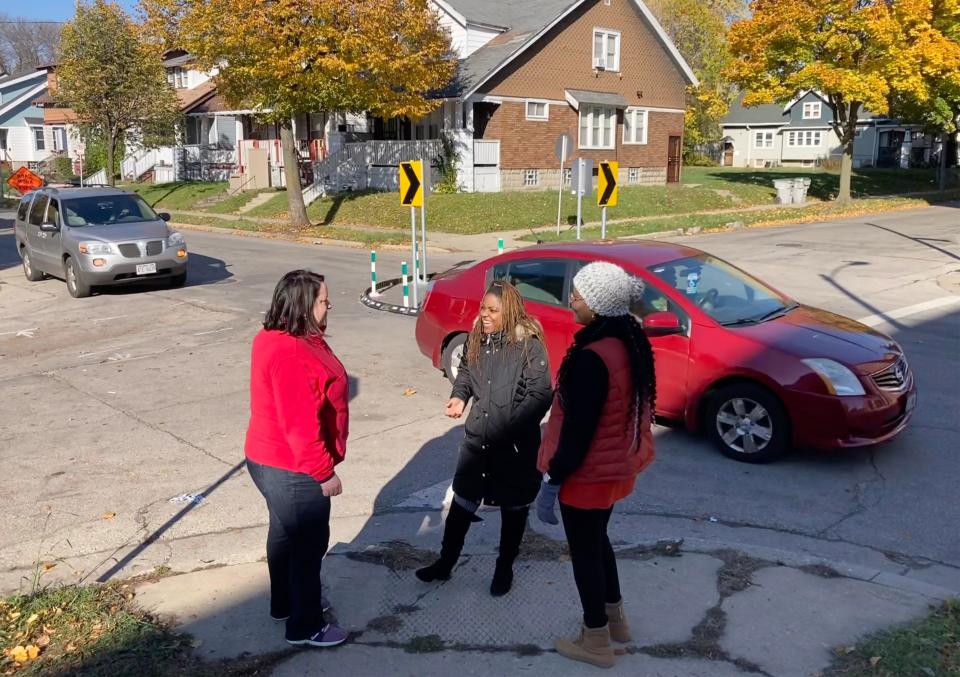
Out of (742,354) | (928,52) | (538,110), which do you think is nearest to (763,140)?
(538,110)

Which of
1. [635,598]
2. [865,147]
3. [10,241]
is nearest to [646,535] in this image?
[635,598]

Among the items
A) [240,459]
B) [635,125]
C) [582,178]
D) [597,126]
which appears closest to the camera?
[240,459]

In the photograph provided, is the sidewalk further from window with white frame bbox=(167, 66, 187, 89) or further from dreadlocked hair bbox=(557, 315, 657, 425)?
window with white frame bbox=(167, 66, 187, 89)

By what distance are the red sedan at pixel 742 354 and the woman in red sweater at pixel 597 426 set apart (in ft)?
9.98

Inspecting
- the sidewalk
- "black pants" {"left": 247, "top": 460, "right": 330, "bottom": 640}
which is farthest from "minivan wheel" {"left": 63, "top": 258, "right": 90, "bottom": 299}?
"black pants" {"left": 247, "top": 460, "right": 330, "bottom": 640}

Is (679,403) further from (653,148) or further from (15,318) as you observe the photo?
(653,148)

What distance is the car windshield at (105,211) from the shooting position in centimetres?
1527

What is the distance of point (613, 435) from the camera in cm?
362

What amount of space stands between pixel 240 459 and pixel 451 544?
112 inches

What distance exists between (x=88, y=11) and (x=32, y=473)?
106 feet

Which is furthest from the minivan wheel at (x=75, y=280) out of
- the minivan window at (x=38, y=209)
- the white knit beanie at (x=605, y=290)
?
the white knit beanie at (x=605, y=290)

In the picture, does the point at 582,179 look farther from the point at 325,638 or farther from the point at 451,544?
the point at 325,638

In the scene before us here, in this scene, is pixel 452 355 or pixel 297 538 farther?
pixel 452 355

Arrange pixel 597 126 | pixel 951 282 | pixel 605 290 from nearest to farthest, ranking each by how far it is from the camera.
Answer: pixel 605 290 → pixel 951 282 → pixel 597 126
